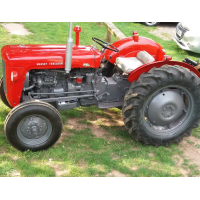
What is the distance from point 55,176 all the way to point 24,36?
19.7ft

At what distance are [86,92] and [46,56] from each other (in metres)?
0.79

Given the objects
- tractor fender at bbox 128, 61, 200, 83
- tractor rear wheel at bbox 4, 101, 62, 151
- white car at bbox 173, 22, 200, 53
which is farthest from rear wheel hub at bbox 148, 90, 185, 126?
white car at bbox 173, 22, 200, 53

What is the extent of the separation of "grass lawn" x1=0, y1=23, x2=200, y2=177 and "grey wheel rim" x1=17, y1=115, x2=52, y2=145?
16cm

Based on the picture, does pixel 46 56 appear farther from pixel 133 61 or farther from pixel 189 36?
pixel 189 36

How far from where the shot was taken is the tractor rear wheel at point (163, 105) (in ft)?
11.5

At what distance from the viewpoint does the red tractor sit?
3389 millimetres

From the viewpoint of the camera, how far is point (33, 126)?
3389 millimetres

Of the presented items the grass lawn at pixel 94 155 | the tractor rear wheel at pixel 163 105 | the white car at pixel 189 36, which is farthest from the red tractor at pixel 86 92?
the white car at pixel 189 36

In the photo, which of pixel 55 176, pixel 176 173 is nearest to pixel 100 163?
pixel 55 176

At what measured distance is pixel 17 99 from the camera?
3.59 m

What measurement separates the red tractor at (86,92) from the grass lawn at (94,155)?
0.51ft

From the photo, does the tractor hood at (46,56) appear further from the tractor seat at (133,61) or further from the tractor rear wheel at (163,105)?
the tractor rear wheel at (163,105)

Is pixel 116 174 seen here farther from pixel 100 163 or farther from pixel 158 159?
pixel 158 159

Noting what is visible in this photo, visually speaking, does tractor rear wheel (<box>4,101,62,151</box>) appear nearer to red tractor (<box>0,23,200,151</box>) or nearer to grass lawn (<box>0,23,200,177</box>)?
red tractor (<box>0,23,200,151</box>)
